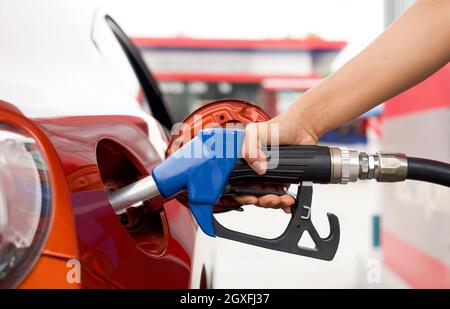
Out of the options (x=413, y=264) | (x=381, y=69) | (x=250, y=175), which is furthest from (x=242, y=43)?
(x=250, y=175)

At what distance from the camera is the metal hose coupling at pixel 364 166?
0.82 metres

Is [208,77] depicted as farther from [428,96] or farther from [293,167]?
[293,167]

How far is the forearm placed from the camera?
2.85 feet

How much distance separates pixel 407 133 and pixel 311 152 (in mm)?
2298

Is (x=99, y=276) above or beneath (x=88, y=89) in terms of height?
beneath

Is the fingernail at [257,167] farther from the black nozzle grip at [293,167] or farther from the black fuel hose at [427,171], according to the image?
the black fuel hose at [427,171]

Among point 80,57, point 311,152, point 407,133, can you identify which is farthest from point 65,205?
point 407,133

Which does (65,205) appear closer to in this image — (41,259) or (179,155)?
(41,259)

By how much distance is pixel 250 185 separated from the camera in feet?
2.77

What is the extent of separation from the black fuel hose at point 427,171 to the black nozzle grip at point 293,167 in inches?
6.0

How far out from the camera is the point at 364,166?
0.85 metres

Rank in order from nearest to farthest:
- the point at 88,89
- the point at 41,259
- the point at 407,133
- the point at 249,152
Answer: the point at 41,259
the point at 249,152
the point at 88,89
the point at 407,133

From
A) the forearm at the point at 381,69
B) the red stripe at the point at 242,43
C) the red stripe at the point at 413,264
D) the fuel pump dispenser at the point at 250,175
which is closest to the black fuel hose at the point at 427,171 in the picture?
the fuel pump dispenser at the point at 250,175
